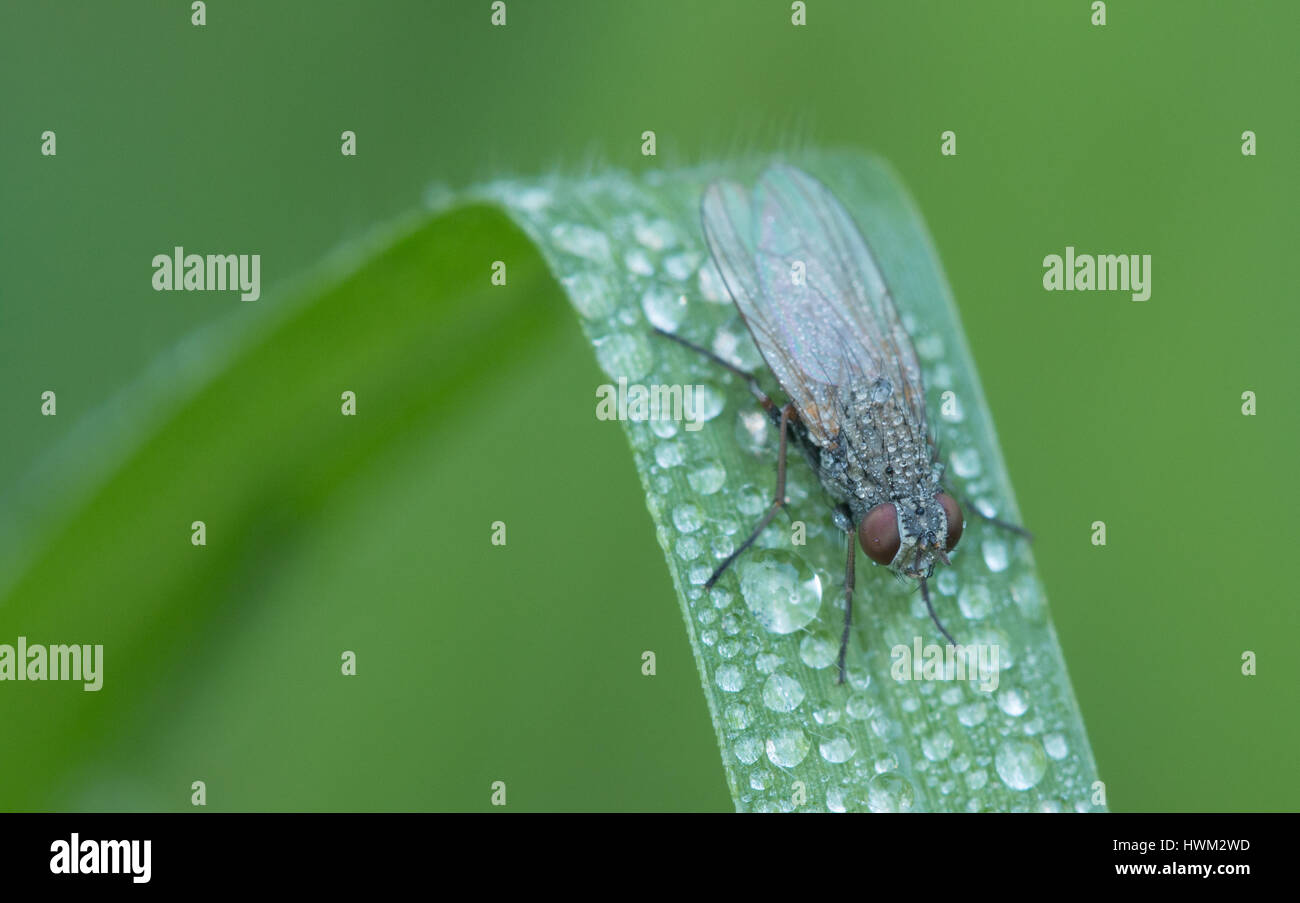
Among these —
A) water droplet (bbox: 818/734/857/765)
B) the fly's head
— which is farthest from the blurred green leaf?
the fly's head

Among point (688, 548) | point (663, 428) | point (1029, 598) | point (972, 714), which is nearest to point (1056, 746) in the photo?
point (972, 714)

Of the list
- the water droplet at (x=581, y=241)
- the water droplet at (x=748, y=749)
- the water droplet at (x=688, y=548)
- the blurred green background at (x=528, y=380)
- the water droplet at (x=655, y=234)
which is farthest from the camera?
the blurred green background at (x=528, y=380)

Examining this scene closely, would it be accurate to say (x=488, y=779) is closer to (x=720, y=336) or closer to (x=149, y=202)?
(x=720, y=336)

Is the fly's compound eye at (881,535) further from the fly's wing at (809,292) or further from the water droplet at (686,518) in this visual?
the water droplet at (686,518)

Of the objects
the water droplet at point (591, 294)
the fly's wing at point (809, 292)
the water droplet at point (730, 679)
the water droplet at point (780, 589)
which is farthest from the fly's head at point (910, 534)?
the water droplet at point (591, 294)

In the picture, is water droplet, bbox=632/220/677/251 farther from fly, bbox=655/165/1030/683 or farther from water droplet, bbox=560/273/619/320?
water droplet, bbox=560/273/619/320

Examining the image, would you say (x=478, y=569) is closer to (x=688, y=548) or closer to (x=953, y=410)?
(x=688, y=548)
